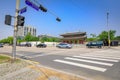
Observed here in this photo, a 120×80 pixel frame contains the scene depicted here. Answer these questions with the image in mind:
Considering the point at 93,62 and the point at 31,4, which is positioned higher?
the point at 31,4

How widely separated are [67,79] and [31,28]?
547ft

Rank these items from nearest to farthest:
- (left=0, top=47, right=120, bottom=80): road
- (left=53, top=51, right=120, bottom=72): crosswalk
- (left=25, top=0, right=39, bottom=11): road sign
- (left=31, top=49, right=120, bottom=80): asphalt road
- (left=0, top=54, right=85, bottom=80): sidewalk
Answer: (left=0, top=54, right=85, bottom=80): sidewalk → (left=31, top=49, right=120, bottom=80): asphalt road → (left=0, top=47, right=120, bottom=80): road → (left=53, top=51, right=120, bottom=72): crosswalk → (left=25, top=0, right=39, bottom=11): road sign

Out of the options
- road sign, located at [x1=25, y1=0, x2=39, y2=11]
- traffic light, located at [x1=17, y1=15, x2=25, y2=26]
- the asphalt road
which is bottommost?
the asphalt road

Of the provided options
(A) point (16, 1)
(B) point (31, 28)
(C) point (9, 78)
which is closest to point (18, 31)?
(A) point (16, 1)

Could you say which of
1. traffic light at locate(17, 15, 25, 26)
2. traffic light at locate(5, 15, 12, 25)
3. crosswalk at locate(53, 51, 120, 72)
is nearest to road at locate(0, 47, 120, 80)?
crosswalk at locate(53, 51, 120, 72)

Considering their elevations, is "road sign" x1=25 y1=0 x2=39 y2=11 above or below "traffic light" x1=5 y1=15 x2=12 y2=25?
above

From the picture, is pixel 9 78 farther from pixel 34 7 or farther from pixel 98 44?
pixel 98 44

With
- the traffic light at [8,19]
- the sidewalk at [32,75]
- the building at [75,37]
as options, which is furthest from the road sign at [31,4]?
the building at [75,37]

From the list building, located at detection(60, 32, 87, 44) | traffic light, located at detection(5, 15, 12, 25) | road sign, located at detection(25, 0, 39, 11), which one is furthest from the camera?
building, located at detection(60, 32, 87, 44)

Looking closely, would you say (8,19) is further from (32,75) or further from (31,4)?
(32,75)

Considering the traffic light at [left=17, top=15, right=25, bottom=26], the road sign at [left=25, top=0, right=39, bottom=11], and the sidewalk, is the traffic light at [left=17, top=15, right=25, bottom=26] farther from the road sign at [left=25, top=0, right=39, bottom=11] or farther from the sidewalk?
the sidewalk

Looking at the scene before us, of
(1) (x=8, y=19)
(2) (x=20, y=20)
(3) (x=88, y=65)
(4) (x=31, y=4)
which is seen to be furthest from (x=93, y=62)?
(1) (x=8, y=19)

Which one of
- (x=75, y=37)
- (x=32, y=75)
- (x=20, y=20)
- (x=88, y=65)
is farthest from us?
(x=75, y=37)

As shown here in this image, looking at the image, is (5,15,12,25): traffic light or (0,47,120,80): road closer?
(0,47,120,80): road
